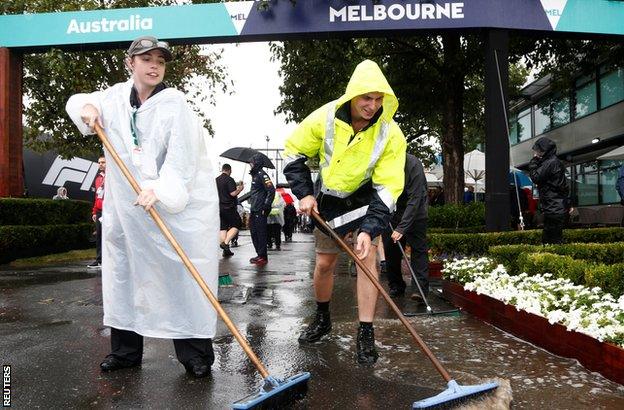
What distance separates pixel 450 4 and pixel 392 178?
6892 mm

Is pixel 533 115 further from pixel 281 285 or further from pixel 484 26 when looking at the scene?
pixel 281 285

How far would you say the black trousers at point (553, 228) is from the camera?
8.01m

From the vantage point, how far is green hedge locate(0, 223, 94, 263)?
37.9ft

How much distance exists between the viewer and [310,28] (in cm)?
1038

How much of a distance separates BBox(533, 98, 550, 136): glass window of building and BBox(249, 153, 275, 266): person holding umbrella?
23.7m

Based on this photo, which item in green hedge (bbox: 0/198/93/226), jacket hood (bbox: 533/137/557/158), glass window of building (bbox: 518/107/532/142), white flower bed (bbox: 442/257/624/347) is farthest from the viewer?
glass window of building (bbox: 518/107/532/142)

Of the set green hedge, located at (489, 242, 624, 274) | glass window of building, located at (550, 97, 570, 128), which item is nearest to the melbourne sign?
green hedge, located at (489, 242, 624, 274)

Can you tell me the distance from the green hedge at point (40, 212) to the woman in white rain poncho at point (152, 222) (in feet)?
30.3

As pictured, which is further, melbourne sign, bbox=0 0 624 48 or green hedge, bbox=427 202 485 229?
green hedge, bbox=427 202 485 229

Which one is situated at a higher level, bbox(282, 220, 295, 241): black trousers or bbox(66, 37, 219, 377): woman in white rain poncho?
bbox(66, 37, 219, 377): woman in white rain poncho

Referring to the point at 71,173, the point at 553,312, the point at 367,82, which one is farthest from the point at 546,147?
the point at 71,173

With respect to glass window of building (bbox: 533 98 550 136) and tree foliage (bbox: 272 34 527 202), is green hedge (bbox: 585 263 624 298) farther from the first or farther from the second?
glass window of building (bbox: 533 98 550 136)

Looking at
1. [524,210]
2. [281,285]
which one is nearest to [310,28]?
[281,285]

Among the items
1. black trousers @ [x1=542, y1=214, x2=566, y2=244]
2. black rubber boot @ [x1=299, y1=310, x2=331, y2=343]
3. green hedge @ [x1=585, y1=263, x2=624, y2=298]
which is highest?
black trousers @ [x1=542, y1=214, x2=566, y2=244]
